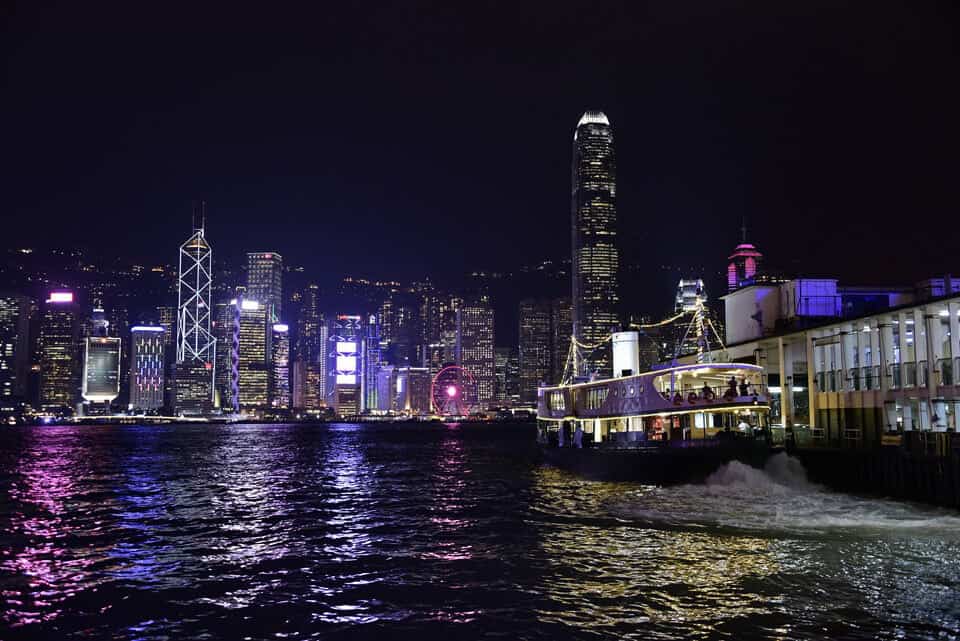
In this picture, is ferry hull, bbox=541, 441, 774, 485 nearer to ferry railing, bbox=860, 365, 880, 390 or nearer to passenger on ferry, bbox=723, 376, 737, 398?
passenger on ferry, bbox=723, 376, 737, 398

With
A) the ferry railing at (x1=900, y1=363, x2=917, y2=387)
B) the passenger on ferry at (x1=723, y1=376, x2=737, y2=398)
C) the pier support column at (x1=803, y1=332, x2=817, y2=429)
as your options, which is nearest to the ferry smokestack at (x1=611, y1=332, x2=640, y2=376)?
the pier support column at (x1=803, y1=332, x2=817, y2=429)

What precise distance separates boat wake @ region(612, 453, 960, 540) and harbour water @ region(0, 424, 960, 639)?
11 centimetres

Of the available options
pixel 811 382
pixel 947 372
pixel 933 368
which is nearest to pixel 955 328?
pixel 933 368

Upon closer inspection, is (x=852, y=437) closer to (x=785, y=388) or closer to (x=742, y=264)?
(x=785, y=388)

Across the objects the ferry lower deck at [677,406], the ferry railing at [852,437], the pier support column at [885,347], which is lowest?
the ferry railing at [852,437]

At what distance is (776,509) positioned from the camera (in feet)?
90.0

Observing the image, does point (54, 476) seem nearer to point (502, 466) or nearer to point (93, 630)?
point (502, 466)

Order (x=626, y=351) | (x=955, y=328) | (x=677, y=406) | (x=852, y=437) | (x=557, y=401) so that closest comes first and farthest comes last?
(x=955, y=328) < (x=852, y=437) < (x=677, y=406) < (x=626, y=351) < (x=557, y=401)

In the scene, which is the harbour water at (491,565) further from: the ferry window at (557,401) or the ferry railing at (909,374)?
the ferry window at (557,401)

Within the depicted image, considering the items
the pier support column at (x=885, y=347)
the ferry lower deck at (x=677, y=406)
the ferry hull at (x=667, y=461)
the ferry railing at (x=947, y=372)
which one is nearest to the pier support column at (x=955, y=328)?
the ferry railing at (x=947, y=372)

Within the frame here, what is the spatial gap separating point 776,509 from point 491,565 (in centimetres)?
1289

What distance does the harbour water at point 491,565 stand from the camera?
47.1 ft

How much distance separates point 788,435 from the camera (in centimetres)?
3934

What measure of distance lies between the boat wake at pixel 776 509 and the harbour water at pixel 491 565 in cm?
11
